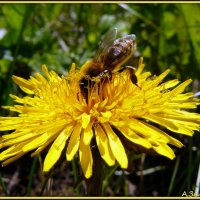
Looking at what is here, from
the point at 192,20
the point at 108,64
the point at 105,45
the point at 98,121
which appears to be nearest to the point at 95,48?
the point at 192,20

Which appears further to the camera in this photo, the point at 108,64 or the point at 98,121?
the point at 108,64

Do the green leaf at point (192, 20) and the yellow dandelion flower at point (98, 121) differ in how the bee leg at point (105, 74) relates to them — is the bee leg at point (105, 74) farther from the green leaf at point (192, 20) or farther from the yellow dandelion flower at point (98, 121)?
the green leaf at point (192, 20)

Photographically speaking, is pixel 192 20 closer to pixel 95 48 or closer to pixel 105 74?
pixel 95 48

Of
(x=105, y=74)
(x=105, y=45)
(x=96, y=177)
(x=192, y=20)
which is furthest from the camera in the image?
(x=192, y=20)

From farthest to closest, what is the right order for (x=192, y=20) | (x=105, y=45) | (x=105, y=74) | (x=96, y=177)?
(x=192, y=20)
(x=105, y=45)
(x=105, y=74)
(x=96, y=177)

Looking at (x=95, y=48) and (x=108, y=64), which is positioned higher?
(x=95, y=48)

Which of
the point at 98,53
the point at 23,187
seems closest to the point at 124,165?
the point at 98,53

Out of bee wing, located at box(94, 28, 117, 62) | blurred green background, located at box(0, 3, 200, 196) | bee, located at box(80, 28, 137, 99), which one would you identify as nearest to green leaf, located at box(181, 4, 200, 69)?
blurred green background, located at box(0, 3, 200, 196)
